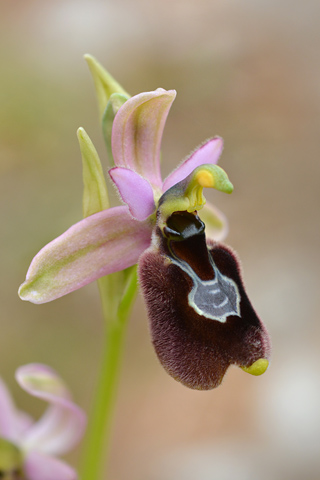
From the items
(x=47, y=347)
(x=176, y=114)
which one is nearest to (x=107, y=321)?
(x=47, y=347)

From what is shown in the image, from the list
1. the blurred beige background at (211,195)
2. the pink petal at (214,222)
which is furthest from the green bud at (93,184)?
the blurred beige background at (211,195)

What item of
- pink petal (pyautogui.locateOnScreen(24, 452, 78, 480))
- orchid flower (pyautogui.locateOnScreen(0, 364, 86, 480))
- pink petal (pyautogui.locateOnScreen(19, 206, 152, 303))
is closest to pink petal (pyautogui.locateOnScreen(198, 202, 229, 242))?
pink petal (pyautogui.locateOnScreen(19, 206, 152, 303))

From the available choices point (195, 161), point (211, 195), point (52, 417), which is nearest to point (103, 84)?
point (195, 161)

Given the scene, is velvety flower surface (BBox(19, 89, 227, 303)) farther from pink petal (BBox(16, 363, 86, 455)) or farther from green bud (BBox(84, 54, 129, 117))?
pink petal (BBox(16, 363, 86, 455))

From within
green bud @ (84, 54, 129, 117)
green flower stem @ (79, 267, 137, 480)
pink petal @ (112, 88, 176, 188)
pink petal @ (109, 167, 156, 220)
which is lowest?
green flower stem @ (79, 267, 137, 480)

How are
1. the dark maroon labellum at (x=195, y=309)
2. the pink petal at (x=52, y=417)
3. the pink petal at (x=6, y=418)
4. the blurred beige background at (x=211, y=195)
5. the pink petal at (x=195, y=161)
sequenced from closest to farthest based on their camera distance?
the dark maroon labellum at (x=195, y=309)
the pink petal at (x=195, y=161)
the pink petal at (x=52, y=417)
the pink petal at (x=6, y=418)
the blurred beige background at (x=211, y=195)

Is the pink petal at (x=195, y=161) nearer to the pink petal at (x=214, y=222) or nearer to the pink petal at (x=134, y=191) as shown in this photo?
the pink petal at (x=134, y=191)

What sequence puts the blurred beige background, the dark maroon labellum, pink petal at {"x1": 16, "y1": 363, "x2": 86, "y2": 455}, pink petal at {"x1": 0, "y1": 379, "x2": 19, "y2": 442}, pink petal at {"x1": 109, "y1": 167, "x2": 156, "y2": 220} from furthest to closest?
the blurred beige background, pink petal at {"x1": 0, "y1": 379, "x2": 19, "y2": 442}, pink petal at {"x1": 16, "y1": 363, "x2": 86, "y2": 455}, pink petal at {"x1": 109, "y1": 167, "x2": 156, "y2": 220}, the dark maroon labellum
